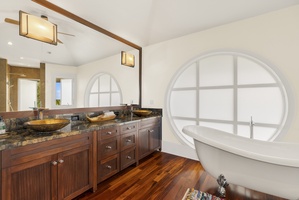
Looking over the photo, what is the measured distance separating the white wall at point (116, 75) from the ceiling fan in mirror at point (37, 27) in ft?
1.83

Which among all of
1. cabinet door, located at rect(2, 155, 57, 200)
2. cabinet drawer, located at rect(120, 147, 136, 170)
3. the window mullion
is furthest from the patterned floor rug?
cabinet door, located at rect(2, 155, 57, 200)

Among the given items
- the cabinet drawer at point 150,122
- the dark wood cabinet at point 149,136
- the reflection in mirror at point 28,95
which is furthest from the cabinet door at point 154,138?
the reflection in mirror at point 28,95

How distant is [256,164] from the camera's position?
57.8 inches

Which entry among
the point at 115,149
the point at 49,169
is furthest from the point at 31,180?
the point at 115,149

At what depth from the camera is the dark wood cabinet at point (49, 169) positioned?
3.84 ft

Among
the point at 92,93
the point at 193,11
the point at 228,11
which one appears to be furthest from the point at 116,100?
the point at 228,11

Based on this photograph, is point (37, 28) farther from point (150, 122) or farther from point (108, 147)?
point (150, 122)

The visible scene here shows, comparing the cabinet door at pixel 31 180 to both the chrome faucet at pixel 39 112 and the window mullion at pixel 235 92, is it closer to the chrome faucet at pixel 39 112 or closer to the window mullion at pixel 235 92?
the chrome faucet at pixel 39 112

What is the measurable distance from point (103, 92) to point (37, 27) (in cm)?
131

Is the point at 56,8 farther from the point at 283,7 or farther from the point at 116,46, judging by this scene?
the point at 283,7

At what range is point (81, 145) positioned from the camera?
1.66 m

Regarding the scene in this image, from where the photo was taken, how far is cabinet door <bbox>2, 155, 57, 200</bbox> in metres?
1.15

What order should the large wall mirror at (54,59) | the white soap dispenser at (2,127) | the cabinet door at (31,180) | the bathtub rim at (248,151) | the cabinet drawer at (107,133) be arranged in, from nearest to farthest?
the cabinet door at (31,180) < the bathtub rim at (248,151) < the white soap dispenser at (2,127) < the large wall mirror at (54,59) < the cabinet drawer at (107,133)

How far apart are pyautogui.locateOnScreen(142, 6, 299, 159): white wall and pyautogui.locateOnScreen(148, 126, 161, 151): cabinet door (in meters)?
0.15
